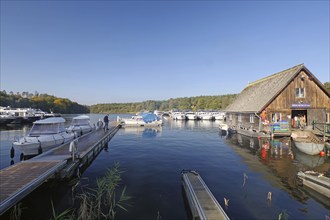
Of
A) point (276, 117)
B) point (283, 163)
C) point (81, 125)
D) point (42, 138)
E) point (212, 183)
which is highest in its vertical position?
point (276, 117)

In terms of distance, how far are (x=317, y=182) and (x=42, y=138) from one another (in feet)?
73.3

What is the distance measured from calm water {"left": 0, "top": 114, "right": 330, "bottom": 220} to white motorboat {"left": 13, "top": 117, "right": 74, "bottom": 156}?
1612 millimetres

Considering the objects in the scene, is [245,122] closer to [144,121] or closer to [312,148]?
[312,148]

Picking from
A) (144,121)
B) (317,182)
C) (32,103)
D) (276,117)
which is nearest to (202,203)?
(317,182)

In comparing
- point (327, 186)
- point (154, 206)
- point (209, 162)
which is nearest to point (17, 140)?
point (154, 206)

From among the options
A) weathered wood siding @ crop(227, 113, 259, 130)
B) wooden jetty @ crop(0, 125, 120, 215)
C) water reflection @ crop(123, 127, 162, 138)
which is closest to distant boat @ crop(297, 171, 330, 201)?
wooden jetty @ crop(0, 125, 120, 215)

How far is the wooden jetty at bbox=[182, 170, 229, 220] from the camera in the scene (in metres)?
6.61

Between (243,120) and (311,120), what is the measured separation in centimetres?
961

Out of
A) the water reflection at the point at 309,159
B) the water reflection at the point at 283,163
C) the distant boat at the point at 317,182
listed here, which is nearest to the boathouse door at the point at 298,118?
the water reflection at the point at 283,163

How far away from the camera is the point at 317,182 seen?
1017cm

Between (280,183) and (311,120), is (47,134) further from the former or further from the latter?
(311,120)

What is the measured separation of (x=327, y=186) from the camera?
955cm

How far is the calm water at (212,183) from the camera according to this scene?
27.7ft

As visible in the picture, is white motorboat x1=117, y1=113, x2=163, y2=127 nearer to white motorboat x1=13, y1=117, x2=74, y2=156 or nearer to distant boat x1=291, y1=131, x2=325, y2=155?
white motorboat x1=13, y1=117, x2=74, y2=156
